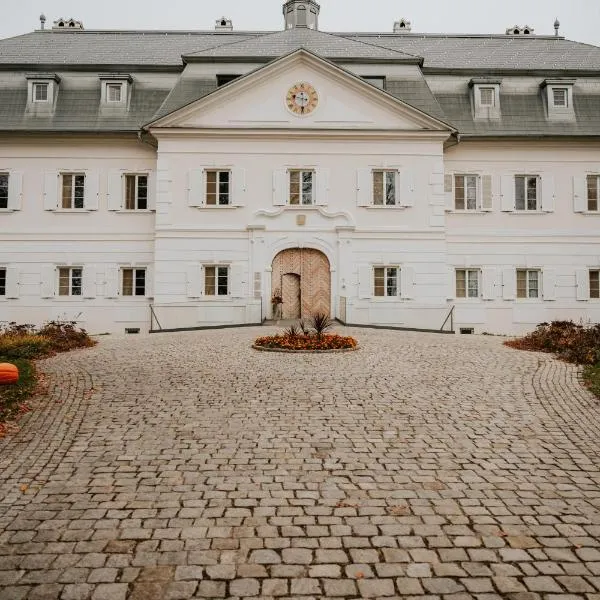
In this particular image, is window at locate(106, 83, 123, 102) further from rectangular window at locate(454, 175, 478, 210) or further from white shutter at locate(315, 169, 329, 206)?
rectangular window at locate(454, 175, 478, 210)

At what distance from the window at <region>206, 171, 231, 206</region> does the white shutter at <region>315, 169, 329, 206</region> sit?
11.6 feet

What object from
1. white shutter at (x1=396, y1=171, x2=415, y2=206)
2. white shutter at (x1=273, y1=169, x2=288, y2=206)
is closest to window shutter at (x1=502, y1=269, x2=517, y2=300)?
white shutter at (x1=396, y1=171, x2=415, y2=206)

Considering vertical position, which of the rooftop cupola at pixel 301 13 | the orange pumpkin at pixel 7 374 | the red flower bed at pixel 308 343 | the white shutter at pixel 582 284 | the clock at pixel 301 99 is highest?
the rooftop cupola at pixel 301 13

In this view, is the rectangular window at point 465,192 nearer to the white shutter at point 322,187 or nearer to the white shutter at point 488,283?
the white shutter at point 488,283

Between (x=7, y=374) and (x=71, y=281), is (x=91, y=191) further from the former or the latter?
(x=7, y=374)

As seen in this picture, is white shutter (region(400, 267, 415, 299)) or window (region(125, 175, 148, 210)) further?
window (region(125, 175, 148, 210))

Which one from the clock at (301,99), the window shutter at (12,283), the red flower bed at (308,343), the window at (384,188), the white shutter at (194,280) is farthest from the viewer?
the window shutter at (12,283)

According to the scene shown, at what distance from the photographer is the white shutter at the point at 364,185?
21578 mm

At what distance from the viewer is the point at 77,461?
5738 millimetres

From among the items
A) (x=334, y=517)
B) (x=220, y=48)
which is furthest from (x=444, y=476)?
(x=220, y=48)

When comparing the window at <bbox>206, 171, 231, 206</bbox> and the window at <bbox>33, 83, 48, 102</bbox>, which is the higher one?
the window at <bbox>33, 83, 48, 102</bbox>

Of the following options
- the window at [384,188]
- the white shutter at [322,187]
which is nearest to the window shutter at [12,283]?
the white shutter at [322,187]

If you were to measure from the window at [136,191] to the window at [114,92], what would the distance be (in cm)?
342

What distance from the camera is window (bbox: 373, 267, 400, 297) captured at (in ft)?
70.7
